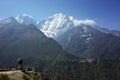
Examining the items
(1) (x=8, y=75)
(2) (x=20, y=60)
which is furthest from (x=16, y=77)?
(2) (x=20, y=60)

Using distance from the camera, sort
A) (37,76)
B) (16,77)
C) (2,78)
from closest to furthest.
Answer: (2,78) < (16,77) < (37,76)

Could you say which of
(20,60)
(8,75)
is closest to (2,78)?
(8,75)

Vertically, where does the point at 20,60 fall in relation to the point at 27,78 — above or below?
above

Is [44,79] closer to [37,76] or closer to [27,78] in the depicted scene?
[37,76]

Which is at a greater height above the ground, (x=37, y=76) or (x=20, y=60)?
(x=20, y=60)

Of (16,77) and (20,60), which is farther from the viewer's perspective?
(20,60)

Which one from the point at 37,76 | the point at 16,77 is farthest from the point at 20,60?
the point at 16,77

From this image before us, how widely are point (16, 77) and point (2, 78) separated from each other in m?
5.37

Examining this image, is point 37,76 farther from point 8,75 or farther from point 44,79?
point 8,75

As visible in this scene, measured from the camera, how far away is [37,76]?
76938mm

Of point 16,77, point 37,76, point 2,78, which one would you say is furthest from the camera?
point 37,76

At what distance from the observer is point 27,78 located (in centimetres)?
7038

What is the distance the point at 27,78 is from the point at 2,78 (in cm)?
1000

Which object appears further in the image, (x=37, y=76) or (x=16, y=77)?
(x=37, y=76)
